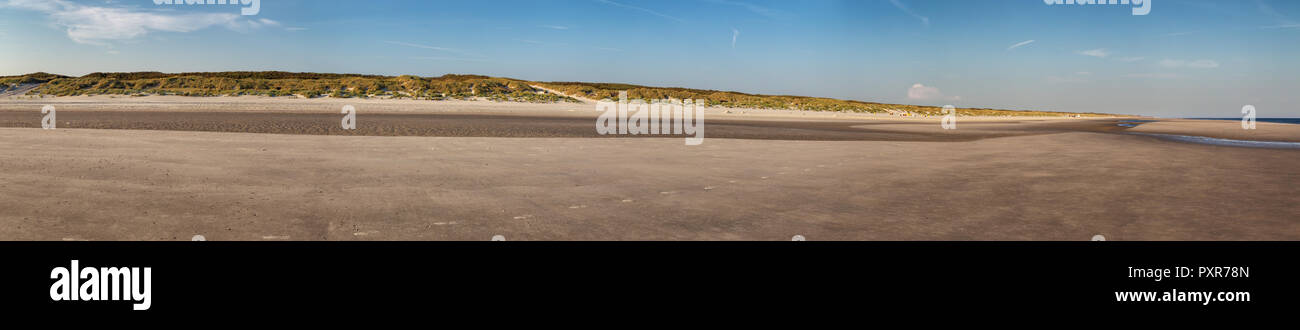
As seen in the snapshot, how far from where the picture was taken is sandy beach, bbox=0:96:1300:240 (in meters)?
5.37

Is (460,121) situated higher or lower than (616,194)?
higher

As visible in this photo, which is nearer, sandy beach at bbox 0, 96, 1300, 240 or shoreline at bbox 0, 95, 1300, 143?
sandy beach at bbox 0, 96, 1300, 240

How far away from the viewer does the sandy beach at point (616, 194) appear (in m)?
5.37

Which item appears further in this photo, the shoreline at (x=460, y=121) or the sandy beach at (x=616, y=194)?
the shoreline at (x=460, y=121)

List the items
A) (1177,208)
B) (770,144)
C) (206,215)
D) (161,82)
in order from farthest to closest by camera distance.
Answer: (161,82) → (770,144) → (1177,208) → (206,215)

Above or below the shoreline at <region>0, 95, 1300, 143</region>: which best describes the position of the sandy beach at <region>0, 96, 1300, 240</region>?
below

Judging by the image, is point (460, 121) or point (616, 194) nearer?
point (616, 194)

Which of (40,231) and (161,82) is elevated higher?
(161,82)

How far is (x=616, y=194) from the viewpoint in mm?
7430
